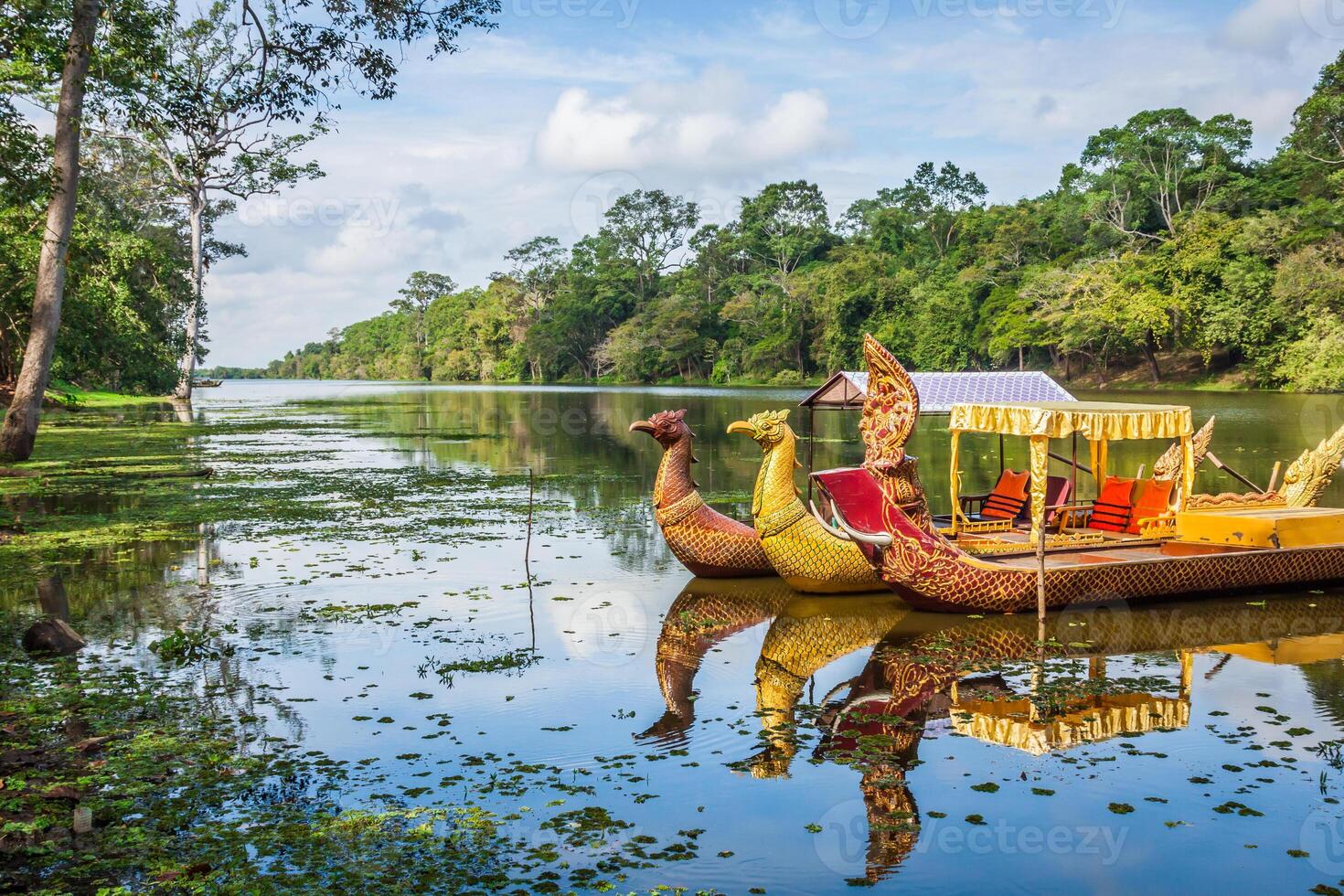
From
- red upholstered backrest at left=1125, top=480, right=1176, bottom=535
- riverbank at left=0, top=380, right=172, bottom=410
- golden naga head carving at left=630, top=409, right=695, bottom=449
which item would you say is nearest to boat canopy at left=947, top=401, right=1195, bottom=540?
red upholstered backrest at left=1125, top=480, right=1176, bottom=535

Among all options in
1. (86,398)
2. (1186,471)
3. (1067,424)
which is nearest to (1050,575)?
(1067,424)

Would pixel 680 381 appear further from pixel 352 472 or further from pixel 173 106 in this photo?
pixel 173 106

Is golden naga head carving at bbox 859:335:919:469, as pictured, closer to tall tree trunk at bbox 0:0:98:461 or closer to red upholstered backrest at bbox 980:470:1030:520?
red upholstered backrest at bbox 980:470:1030:520

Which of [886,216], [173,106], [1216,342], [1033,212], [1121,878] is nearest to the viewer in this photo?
[1121,878]

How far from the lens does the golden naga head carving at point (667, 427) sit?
14430 millimetres

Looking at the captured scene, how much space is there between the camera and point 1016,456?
104ft

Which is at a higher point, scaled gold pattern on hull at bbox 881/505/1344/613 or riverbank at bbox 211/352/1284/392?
riverbank at bbox 211/352/1284/392

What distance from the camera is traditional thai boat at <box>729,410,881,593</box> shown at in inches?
517

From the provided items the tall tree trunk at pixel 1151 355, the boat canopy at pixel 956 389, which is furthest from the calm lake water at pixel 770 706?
the tall tree trunk at pixel 1151 355

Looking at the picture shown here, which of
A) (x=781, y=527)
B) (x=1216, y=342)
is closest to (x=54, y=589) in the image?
(x=781, y=527)

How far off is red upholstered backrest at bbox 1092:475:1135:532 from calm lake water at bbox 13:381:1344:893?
163cm

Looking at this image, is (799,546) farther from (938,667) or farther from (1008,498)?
(1008,498)

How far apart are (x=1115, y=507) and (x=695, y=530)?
5.75 metres

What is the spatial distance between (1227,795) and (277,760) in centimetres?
673
